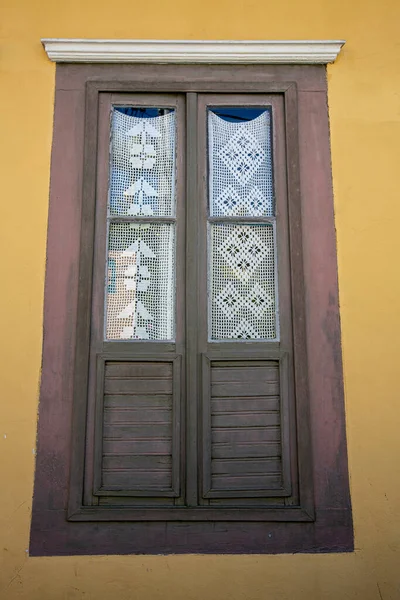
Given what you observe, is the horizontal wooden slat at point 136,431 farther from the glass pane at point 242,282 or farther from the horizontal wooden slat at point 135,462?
the glass pane at point 242,282

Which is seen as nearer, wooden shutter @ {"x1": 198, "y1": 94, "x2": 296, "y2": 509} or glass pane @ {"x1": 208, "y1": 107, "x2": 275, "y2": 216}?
wooden shutter @ {"x1": 198, "y1": 94, "x2": 296, "y2": 509}

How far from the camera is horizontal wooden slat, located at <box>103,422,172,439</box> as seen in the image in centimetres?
345

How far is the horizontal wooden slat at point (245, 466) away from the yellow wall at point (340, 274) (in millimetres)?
403

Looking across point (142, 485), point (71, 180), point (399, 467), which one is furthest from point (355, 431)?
point (71, 180)

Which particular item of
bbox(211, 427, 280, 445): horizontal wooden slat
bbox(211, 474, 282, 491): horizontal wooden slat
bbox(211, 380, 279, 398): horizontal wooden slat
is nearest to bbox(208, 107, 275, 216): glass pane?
bbox(211, 380, 279, 398): horizontal wooden slat

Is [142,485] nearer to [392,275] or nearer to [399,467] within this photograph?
[399,467]

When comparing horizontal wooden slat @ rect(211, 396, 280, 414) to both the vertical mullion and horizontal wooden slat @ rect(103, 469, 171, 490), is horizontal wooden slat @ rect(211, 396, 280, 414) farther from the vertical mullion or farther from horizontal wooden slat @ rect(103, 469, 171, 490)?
horizontal wooden slat @ rect(103, 469, 171, 490)

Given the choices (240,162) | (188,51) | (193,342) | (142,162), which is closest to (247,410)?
(193,342)

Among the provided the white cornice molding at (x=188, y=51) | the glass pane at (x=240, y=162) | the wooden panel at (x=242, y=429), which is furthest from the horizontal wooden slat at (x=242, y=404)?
the white cornice molding at (x=188, y=51)

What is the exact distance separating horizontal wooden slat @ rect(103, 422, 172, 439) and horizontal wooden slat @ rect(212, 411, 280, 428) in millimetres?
264

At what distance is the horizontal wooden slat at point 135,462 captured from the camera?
342 centimetres

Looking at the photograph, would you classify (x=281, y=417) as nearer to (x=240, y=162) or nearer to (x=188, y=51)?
(x=240, y=162)

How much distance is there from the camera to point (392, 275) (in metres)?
3.60

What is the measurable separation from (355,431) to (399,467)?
286mm
